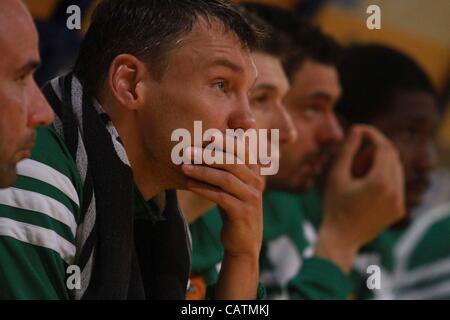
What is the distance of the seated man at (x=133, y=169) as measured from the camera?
0.85m

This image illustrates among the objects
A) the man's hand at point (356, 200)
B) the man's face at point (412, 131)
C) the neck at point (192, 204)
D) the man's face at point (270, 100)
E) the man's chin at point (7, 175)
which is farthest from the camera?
the man's face at point (412, 131)

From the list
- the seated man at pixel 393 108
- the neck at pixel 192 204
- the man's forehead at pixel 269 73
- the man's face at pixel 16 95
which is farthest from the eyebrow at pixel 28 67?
the seated man at pixel 393 108

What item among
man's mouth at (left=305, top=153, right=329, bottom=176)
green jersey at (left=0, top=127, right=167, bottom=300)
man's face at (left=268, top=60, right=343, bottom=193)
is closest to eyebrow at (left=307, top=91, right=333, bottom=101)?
man's face at (left=268, top=60, right=343, bottom=193)

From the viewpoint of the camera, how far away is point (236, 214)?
0.94 metres

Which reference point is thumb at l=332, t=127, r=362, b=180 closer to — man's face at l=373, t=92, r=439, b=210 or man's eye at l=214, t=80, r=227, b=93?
man's face at l=373, t=92, r=439, b=210

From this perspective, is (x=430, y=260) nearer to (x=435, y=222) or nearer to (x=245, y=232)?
(x=435, y=222)

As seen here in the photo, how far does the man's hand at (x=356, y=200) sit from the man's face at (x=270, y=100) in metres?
0.23

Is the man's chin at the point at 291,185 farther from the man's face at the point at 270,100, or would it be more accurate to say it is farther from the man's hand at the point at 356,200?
the man's face at the point at 270,100

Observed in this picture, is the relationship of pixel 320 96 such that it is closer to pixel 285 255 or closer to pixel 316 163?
pixel 316 163

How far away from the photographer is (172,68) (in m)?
0.93

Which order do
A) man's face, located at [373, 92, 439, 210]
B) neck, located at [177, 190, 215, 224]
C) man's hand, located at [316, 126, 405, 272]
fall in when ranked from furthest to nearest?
man's face, located at [373, 92, 439, 210], man's hand, located at [316, 126, 405, 272], neck, located at [177, 190, 215, 224]

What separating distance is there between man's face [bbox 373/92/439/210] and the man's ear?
0.88 meters

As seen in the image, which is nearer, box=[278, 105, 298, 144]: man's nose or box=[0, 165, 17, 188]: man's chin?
box=[0, 165, 17, 188]: man's chin

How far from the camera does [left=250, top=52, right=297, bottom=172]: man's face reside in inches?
47.5
